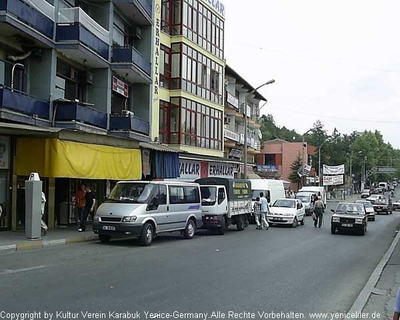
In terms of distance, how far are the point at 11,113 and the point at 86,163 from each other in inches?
148

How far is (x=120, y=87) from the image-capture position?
2702cm

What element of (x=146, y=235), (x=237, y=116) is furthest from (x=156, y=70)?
(x=237, y=116)

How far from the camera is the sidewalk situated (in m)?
15.1

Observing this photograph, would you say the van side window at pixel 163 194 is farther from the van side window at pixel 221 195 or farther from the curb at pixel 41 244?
the van side window at pixel 221 195

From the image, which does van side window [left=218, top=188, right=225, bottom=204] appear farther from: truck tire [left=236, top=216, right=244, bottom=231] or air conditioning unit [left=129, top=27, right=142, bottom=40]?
air conditioning unit [left=129, top=27, right=142, bottom=40]

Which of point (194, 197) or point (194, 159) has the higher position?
point (194, 159)

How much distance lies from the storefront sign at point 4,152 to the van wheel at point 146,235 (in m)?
6.25

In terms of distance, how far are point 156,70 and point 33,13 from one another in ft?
38.5

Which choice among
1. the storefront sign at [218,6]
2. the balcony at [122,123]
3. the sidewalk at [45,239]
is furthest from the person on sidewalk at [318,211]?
the storefront sign at [218,6]

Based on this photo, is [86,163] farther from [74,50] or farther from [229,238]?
[229,238]

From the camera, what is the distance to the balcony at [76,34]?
2070cm

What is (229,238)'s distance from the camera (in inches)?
821

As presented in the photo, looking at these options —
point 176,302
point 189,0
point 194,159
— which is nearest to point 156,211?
point 176,302

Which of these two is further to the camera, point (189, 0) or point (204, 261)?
point (189, 0)
